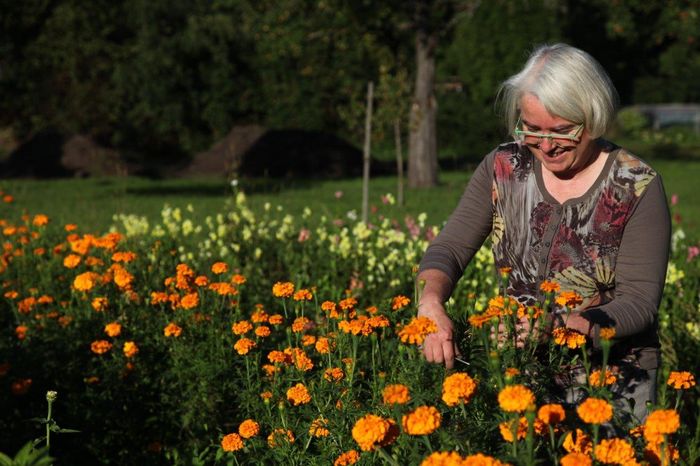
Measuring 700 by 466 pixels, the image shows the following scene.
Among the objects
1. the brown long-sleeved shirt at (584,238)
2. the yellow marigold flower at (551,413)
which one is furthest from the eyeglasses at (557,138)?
the yellow marigold flower at (551,413)

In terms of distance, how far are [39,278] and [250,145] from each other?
15.5 metres

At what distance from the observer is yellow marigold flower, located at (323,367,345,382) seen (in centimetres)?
257

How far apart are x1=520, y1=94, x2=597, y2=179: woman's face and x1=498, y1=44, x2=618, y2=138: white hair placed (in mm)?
21

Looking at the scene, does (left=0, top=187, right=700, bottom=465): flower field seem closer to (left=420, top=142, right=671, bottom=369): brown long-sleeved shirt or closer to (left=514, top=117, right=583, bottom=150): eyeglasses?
(left=420, top=142, right=671, bottom=369): brown long-sleeved shirt

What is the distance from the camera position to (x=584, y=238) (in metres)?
2.80

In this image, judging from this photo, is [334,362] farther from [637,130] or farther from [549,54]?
[637,130]

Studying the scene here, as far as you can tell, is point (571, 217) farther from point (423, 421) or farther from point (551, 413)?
point (423, 421)

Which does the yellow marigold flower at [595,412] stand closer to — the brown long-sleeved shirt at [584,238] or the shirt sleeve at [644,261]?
the brown long-sleeved shirt at [584,238]

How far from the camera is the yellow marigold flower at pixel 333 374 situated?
2574mm

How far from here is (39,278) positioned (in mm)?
5703

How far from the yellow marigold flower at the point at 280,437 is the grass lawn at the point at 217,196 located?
7.41 metres

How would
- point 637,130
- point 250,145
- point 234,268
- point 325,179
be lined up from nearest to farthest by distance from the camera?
point 234,268, point 325,179, point 250,145, point 637,130

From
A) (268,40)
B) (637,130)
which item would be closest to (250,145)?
(268,40)

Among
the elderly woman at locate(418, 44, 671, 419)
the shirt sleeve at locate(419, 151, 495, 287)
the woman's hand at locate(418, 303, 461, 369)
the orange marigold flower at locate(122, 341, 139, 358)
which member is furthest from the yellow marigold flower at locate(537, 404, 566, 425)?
the orange marigold flower at locate(122, 341, 139, 358)
